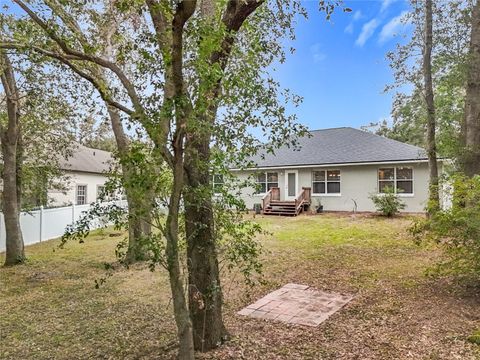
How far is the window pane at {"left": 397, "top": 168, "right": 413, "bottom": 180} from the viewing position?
16.8 m

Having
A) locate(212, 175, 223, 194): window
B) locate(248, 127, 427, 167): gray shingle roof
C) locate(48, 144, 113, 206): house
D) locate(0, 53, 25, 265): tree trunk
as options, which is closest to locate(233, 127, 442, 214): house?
locate(248, 127, 427, 167): gray shingle roof

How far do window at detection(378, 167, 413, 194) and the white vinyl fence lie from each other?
13251 millimetres

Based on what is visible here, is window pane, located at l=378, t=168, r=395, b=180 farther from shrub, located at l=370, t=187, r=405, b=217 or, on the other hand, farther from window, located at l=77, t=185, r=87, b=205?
window, located at l=77, t=185, r=87, b=205

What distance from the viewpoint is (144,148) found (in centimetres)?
321

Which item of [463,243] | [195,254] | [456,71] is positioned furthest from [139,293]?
[456,71]

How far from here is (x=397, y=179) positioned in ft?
56.1

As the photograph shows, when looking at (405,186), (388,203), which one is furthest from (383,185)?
(388,203)

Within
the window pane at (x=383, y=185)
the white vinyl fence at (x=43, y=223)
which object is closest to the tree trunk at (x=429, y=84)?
the window pane at (x=383, y=185)

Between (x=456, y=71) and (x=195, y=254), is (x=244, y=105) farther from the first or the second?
(x=456, y=71)

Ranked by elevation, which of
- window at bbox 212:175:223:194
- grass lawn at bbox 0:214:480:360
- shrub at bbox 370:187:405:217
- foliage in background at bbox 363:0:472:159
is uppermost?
foliage in background at bbox 363:0:472:159

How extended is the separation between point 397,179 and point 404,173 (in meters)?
0.41

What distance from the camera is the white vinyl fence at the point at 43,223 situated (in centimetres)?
1311

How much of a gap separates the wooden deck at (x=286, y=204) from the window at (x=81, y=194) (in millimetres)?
10803

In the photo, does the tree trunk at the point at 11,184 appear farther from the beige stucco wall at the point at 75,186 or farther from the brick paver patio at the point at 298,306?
the beige stucco wall at the point at 75,186
